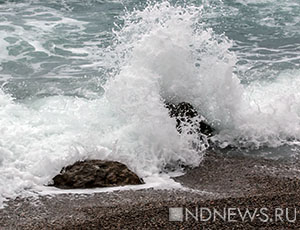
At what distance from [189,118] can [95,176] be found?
2161 millimetres

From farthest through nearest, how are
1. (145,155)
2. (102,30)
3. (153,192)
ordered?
(102,30)
(145,155)
(153,192)

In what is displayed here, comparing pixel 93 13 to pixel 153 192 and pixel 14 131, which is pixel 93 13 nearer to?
pixel 14 131

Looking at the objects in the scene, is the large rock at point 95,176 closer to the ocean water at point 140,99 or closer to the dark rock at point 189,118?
the ocean water at point 140,99

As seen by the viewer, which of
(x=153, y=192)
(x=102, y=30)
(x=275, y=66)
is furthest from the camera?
(x=102, y=30)

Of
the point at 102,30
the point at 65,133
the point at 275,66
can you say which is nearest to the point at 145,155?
the point at 65,133

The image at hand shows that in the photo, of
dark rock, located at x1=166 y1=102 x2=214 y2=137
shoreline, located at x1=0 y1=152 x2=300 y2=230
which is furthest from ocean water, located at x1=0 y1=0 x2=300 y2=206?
shoreline, located at x1=0 y1=152 x2=300 y2=230

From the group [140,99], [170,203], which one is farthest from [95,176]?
[140,99]

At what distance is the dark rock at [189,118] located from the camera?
7.34 metres

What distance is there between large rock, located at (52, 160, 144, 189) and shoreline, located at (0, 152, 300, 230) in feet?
0.81

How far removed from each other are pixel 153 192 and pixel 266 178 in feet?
4.70

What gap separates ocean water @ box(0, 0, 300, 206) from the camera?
6.63m

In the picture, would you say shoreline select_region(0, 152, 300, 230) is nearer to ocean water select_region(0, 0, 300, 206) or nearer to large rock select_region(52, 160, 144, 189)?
large rock select_region(52, 160, 144, 189)

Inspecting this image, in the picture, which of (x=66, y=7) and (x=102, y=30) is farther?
(x=66, y=7)

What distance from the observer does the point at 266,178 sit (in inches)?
240
